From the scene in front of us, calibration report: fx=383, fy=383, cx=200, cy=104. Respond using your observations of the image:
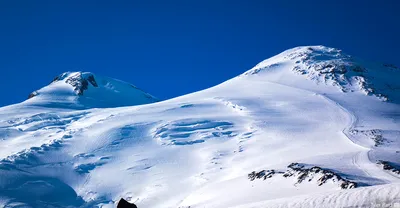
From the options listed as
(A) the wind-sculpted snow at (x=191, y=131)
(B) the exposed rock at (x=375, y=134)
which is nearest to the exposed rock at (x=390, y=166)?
(B) the exposed rock at (x=375, y=134)

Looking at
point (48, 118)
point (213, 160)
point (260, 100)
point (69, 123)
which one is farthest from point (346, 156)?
point (48, 118)

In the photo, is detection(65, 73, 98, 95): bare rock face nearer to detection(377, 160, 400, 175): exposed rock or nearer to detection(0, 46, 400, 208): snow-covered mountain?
detection(0, 46, 400, 208): snow-covered mountain

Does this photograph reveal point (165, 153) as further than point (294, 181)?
Yes

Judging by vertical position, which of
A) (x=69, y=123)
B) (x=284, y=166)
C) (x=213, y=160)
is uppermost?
(x=69, y=123)

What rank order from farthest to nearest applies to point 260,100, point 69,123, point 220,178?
point 260,100 → point 69,123 → point 220,178

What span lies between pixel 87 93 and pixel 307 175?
327 ft

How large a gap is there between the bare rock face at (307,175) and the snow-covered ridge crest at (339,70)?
5863cm

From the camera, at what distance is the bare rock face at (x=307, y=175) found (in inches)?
1113

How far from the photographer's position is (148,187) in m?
47.9

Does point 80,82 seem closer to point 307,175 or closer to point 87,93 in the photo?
point 87,93

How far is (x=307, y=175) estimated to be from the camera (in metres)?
32.5

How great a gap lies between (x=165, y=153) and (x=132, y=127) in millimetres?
12822

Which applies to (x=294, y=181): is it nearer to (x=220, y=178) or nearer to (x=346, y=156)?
(x=346, y=156)

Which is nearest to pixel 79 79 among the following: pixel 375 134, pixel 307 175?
pixel 375 134
